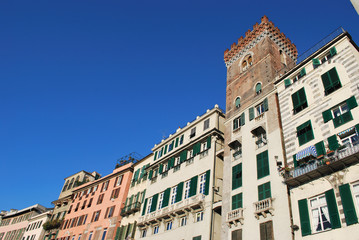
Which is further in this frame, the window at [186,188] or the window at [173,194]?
the window at [173,194]

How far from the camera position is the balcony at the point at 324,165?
20.3 m

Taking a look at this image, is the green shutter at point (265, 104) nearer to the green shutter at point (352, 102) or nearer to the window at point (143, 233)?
the green shutter at point (352, 102)

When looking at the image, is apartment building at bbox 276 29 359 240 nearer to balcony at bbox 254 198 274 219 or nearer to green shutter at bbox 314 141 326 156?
green shutter at bbox 314 141 326 156

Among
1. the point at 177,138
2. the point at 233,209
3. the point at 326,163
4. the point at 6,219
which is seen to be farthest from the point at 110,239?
the point at 6,219

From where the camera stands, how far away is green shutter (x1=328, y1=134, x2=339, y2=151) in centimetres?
2195

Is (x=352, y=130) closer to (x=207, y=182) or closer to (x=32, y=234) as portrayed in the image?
(x=207, y=182)

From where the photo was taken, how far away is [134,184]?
47.3 meters

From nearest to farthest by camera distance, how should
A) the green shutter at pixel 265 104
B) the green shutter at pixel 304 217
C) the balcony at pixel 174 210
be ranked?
the green shutter at pixel 304 217
the green shutter at pixel 265 104
the balcony at pixel 174 210

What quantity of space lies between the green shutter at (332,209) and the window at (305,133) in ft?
16.4

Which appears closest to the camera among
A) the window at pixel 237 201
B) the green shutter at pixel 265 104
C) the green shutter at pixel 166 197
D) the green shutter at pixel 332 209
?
the green shutter at pixel 332 209

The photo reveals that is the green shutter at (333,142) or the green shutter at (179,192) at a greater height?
the green shutter at (179,192)

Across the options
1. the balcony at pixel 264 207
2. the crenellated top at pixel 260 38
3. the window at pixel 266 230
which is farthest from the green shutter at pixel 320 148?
the crenellated top at pixel 260 38

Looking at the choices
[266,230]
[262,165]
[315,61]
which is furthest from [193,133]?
[266,230]

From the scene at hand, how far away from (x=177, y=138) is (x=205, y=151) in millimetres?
8127
